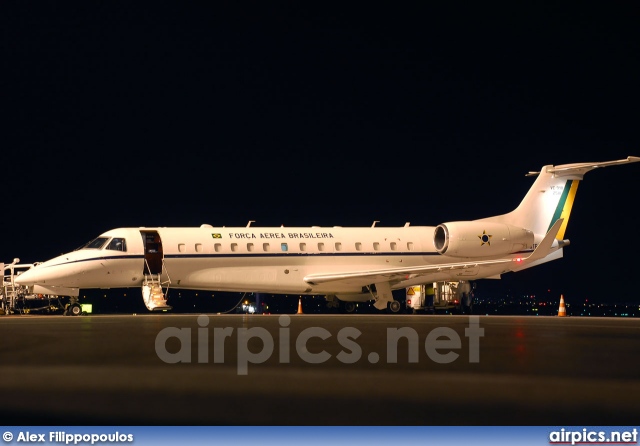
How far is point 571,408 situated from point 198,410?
9.93 feet

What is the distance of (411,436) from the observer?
623cm

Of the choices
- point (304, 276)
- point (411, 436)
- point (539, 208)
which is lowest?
point (411, 436)

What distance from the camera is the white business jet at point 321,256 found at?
3016 centimetres

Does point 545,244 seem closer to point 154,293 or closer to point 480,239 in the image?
point 480,239

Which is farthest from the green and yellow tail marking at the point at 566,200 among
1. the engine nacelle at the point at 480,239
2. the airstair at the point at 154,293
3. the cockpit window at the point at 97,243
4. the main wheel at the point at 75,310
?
the main wheel at the point at 75,310

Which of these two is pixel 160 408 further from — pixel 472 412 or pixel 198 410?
pixel 472 412

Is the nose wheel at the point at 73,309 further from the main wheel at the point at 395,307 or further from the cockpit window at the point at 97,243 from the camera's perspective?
the main wheel at the point at 395,307

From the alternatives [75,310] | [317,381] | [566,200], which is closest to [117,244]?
[75,310]

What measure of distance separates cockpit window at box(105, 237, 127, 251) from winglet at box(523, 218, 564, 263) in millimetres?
14158

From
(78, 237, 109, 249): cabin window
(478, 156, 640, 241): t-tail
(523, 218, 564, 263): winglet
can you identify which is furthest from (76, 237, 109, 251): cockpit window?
(523, 218, 564, 263): winglet

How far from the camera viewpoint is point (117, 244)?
30.2m

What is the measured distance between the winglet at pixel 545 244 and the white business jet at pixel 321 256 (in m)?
0.03

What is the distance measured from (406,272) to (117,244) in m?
10.0

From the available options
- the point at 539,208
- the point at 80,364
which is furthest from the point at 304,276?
the point at 80,364
